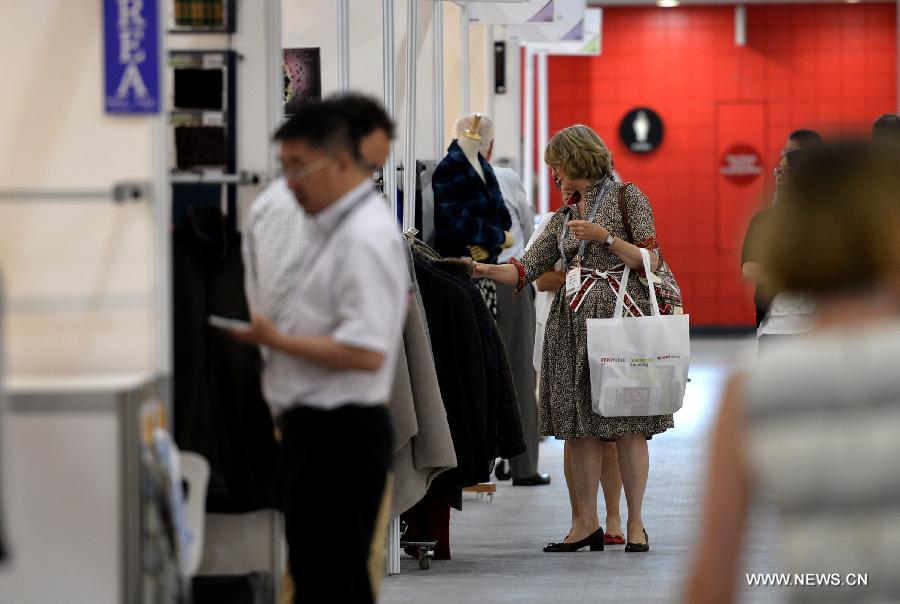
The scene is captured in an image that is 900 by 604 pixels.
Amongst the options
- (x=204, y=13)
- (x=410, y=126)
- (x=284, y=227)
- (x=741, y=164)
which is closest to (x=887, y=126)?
(x=410, y=126)

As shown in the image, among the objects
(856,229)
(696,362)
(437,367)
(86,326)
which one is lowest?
(696,362)

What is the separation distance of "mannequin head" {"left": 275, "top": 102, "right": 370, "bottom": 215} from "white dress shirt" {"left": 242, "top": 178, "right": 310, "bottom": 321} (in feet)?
0.35

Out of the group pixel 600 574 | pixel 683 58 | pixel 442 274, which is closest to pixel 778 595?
pixel 600 574

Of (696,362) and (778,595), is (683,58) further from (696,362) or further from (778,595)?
(778,595)

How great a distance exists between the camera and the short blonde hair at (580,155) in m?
5.29

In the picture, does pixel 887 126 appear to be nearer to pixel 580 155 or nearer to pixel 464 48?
pixel 580 155

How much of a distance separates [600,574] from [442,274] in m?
1.15

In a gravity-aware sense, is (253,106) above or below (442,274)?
above

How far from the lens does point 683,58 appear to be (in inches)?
664

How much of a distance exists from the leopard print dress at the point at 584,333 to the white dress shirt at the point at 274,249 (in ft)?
7.61

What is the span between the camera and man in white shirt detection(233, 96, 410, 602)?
269cm

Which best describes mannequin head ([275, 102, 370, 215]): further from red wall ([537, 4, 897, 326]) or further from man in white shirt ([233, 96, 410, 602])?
red wall ([537, 4, 897, 326])

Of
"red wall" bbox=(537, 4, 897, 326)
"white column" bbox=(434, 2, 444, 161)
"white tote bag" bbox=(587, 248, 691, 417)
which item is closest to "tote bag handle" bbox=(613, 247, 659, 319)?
"white tote bag" bbox=(587, 248, 691, 417)

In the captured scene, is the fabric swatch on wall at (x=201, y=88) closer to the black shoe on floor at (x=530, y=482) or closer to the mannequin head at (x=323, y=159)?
the mannequin head at (x=323, y=159)
